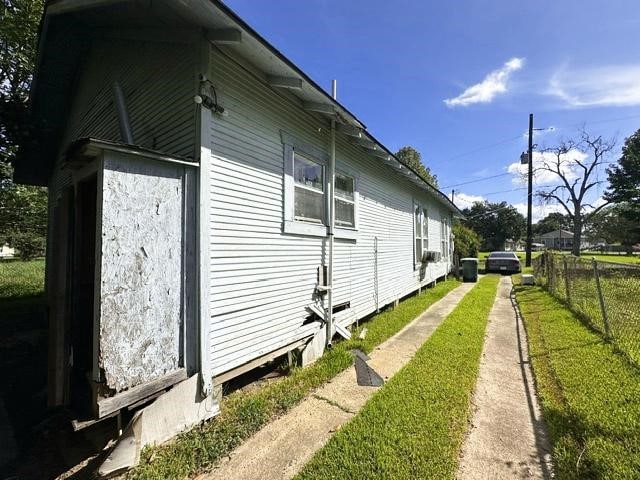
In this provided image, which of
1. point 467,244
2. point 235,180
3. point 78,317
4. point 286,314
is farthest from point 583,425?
point 467,244

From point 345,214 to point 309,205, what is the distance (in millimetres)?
1338

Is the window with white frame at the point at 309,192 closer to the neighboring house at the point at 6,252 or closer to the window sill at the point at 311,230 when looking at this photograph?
the window sill at the point at 311,230

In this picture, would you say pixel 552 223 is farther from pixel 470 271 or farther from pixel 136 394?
pixel 136 394

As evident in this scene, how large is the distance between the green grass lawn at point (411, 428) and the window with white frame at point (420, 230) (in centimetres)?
649

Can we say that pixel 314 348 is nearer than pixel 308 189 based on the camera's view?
Yes

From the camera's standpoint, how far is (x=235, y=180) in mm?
3748

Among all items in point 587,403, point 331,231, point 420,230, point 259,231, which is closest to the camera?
point 587,403

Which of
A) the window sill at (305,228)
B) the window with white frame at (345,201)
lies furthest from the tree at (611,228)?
the window sill at (305,228)

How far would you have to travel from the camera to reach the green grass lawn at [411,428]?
2.47 metres

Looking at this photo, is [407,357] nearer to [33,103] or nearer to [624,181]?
[33,103]

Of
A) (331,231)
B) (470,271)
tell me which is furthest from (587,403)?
(470,271)

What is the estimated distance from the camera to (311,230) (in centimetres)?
506

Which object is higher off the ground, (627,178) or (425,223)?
(627,178)

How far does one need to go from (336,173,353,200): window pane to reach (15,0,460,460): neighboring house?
0.04 m
